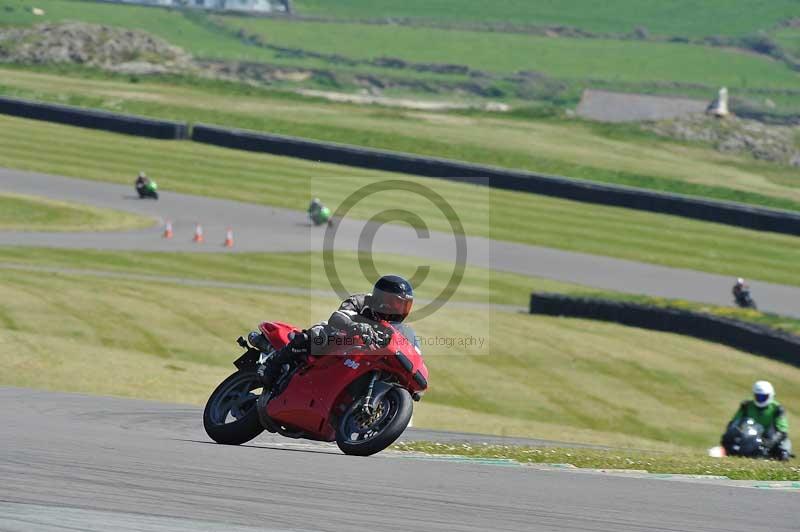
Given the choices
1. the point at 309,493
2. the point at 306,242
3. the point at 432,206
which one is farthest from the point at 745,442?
the point at 432,206

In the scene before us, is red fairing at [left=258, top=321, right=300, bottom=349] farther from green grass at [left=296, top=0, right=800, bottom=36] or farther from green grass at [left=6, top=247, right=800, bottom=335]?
green grass at [left=296, top=0, right=800, bottom=36]

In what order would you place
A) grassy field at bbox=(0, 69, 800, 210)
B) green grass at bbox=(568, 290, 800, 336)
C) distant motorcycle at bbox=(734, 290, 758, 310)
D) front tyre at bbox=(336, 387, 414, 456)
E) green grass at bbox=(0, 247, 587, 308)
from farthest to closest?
1. grassy field at bbox=(0, 69, 800, 210)
2. distant motorcycle at bbox=(734, 290, 758, 310)
3. green grass at bbox=(0, 247, 587, 308)
4. green grass at bbox=(568, 290, 800, 336)
5. front tyre at bbox=(336, 387, 414, 456)

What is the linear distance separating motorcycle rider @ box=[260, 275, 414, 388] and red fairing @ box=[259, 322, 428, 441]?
0.32 ft

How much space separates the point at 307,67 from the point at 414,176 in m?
54.9

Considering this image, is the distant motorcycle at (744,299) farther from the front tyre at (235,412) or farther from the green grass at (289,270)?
the front tyre at (235,412)

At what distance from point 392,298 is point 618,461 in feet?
10.7

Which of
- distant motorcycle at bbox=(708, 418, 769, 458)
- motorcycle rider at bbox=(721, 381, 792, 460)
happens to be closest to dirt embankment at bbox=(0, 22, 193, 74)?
motorcycle rider at bbox=(721, 381, 792, 460)

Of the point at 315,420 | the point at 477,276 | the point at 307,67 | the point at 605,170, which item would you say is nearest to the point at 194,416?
the point at 315,420

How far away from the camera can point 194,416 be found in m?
14.7

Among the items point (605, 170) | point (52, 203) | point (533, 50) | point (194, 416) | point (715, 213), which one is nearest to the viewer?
point (194, 416)

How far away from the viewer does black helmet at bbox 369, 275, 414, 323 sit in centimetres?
1058

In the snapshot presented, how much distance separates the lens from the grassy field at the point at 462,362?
1973 cm

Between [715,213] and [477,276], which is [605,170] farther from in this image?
[477,276]

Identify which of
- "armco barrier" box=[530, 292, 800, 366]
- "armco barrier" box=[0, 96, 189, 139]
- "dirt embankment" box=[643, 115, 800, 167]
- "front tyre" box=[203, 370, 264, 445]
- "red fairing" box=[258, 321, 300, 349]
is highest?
"red fairing" box=[258, 321, 300, 349]
